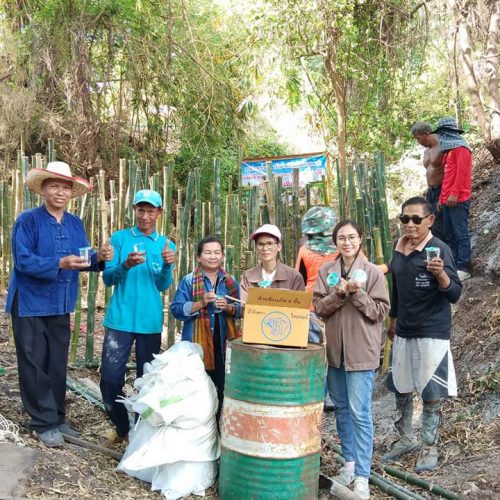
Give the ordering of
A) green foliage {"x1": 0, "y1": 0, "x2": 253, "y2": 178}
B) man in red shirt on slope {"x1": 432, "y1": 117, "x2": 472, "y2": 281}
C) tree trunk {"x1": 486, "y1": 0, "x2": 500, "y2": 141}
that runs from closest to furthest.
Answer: man in red shirt on slope {"x1": 432, "y1": 117, "x2": 472, "y2": 281} → tree trunk {"x1": 486, "y1": 0, "x2": 500, "y2": 141} → green foliage {"x1": 0, "y1": 0, "x2": 253, "y2": 178}

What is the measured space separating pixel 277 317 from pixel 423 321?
99 centimetres

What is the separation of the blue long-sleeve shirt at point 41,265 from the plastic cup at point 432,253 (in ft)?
6.32

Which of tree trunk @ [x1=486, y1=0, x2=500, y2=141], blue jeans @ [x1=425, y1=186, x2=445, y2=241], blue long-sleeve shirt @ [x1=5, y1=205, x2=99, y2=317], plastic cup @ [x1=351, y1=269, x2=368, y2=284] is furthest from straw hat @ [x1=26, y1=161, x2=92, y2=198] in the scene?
tree trunk @ [x1=486, y1=0, x2=500, y2=141]

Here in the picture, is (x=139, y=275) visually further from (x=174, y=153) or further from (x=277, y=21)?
(x=174, y=153)

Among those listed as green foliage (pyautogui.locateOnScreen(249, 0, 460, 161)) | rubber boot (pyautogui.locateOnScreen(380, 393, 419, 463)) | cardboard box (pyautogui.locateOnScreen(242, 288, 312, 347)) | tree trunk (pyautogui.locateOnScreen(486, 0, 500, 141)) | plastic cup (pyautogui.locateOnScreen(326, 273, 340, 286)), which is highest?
green foliage (pyautogui.locateOnScreen(249, 0, 460, 161))

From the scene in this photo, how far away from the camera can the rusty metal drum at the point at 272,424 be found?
2.94 m

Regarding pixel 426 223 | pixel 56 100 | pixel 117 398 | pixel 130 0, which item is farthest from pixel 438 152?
pixel 56 100

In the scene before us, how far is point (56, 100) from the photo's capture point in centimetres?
854

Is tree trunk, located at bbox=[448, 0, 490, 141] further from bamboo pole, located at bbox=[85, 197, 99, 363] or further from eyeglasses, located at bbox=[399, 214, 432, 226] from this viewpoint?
bamboo pole, located at bbox=[85, 197, 99, 363]

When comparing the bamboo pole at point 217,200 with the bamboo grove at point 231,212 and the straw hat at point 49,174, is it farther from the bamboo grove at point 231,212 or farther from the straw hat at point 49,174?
the straw hat at point 49,174

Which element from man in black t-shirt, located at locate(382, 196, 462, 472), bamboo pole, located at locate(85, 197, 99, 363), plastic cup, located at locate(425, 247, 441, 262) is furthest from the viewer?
bamboo pole, located at locate(85, 197, 99, 363)

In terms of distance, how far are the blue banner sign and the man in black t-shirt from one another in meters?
3.14

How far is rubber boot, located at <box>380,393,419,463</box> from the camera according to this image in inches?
148

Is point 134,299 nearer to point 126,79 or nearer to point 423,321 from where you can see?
point 423,321
